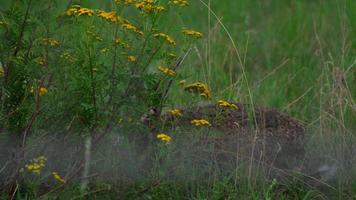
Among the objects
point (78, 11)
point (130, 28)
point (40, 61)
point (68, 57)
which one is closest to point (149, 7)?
point (130, 28)

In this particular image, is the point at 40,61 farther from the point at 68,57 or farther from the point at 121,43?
the point at 121,43

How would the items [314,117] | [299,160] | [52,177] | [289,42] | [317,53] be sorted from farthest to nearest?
1. [289,42]
2. [317,53]
3. [314,117]
4. [299,160]
5. [52,177]

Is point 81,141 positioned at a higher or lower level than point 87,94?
lower

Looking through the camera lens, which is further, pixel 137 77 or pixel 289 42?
pixel 289 42

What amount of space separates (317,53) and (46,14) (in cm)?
306

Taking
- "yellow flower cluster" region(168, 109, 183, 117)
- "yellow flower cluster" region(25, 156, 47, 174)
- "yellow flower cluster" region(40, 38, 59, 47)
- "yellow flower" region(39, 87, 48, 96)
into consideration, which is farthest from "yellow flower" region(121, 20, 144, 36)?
"yellow flower cluster" region(25, 156, 47, 174)

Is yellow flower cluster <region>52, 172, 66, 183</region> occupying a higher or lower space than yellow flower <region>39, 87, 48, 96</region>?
lower

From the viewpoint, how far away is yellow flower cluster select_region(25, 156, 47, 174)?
381 centimetres

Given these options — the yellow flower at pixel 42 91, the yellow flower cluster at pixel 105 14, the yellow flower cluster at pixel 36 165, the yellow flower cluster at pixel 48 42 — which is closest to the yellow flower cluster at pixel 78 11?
the yellow flower cluster at pixel 105 14

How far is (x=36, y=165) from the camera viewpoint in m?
3.84

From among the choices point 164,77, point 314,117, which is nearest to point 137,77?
point 164,77

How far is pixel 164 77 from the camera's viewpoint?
3.95 metres

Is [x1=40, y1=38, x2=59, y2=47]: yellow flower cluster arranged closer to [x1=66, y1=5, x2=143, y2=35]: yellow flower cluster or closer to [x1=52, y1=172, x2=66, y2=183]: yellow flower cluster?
[x1=66, y1=5, x2=143, y2=35]: yellow flower cluster

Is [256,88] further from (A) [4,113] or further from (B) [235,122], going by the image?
(A) [4,113]
